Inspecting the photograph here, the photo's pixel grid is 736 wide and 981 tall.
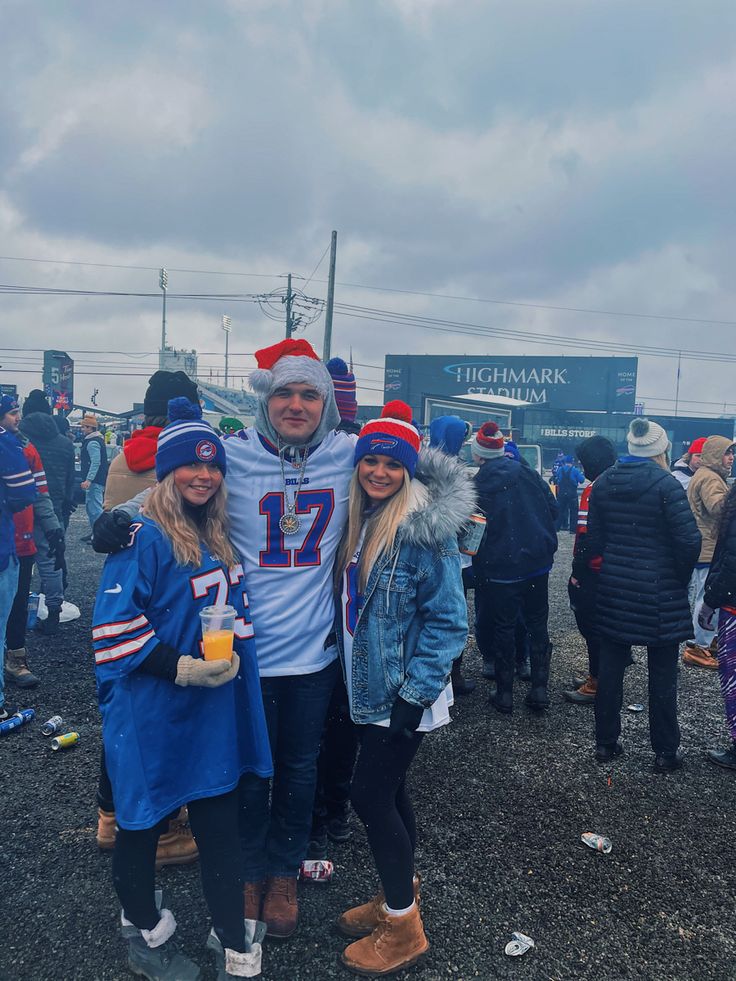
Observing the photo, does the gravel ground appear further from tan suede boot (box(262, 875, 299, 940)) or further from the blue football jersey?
the blue football jersey

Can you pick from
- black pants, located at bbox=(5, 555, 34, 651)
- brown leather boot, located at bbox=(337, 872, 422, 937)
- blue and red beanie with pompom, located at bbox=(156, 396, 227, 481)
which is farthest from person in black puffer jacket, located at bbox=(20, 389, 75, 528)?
brown leather boot, located at bbox=(337, 872, 422, 937)

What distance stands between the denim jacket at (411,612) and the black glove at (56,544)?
Answer: 4217 millimetres

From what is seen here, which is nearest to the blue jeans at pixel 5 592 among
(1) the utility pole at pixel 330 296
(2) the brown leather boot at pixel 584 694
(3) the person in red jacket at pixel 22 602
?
(3) the person in red jacket at pixel 22 602

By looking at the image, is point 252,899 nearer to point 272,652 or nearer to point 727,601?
point 272,652

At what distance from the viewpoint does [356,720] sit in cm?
234

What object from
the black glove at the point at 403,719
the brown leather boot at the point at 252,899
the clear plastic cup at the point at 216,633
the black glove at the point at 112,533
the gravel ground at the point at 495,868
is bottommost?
the gravel ground at the point at 495,868

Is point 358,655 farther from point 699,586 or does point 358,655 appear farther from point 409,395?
point 409,395

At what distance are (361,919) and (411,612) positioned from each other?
1325mm

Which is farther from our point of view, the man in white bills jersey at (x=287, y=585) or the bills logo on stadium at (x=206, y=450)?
the man in white bills jersey at (x=287, y=585)

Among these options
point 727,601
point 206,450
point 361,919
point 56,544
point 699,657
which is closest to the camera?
point 206,450

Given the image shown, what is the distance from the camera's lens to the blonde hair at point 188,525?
7.20 ft

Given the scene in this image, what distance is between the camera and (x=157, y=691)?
84.4 inches

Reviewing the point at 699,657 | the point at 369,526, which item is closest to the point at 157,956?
the point at 369,526

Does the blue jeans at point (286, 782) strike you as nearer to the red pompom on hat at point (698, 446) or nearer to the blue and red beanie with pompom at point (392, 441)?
the blue and red beanie with pompom at point (392, 441)
